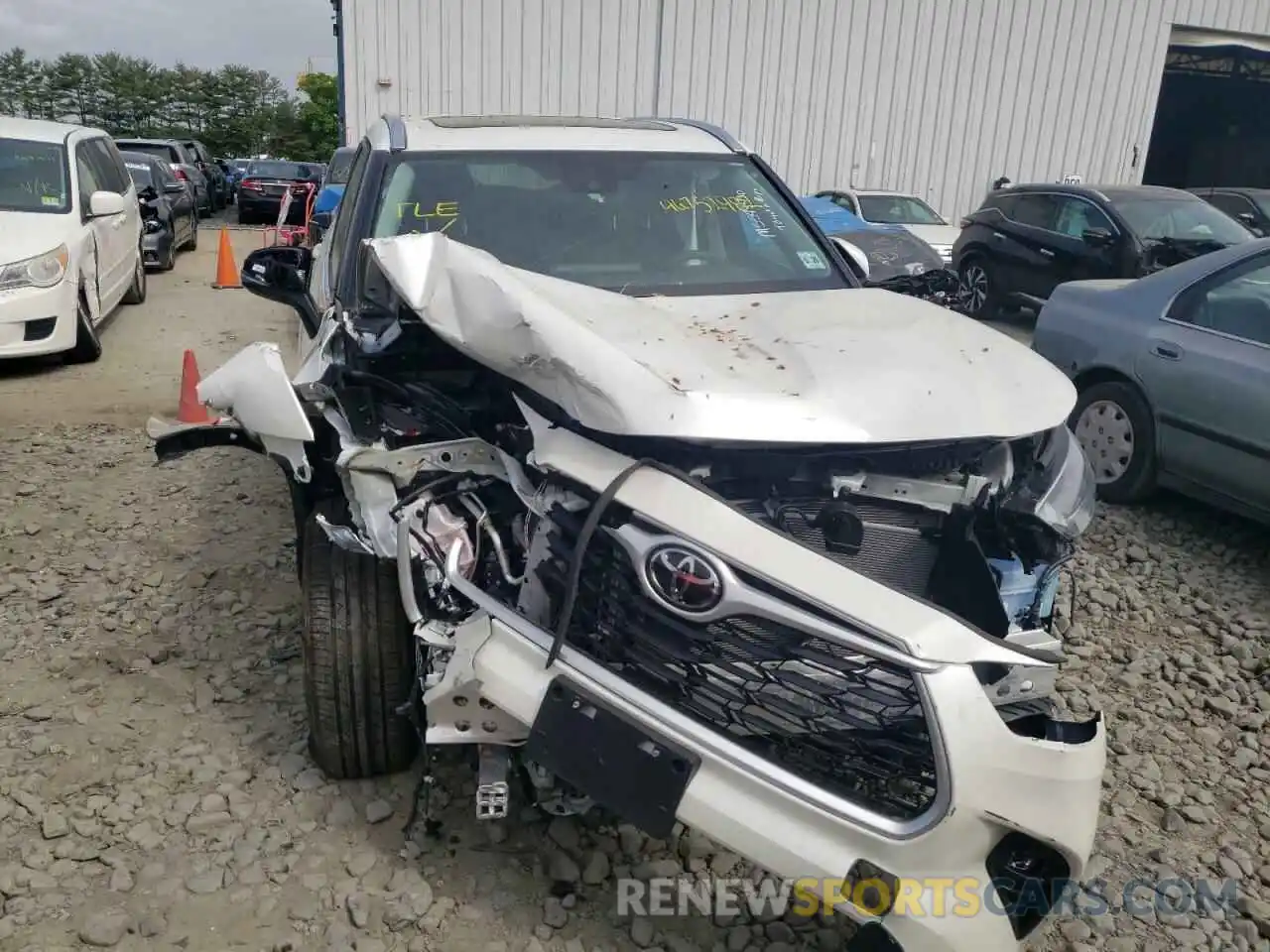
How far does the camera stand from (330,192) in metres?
10.1

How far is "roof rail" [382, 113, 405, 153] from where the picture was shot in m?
3.65

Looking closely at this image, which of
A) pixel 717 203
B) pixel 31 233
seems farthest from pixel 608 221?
pixel 31 233

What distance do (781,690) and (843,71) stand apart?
17.8 m

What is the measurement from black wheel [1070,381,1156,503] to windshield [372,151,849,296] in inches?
86.8

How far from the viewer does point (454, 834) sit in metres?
2.73

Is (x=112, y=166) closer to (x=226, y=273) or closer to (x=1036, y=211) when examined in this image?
(x=226, y=273)

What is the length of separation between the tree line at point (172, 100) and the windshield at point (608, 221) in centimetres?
4862

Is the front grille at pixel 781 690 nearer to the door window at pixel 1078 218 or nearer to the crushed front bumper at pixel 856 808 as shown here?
the crushed front bumper at pixel 856 808

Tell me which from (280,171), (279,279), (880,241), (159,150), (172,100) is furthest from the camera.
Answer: (172,100)

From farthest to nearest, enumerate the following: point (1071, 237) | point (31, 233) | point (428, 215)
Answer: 1. point (1071, 237)
2. point (31, 233)
3. point (428, 215)

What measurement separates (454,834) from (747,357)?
1474mm

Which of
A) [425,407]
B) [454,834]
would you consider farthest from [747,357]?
[454,834]

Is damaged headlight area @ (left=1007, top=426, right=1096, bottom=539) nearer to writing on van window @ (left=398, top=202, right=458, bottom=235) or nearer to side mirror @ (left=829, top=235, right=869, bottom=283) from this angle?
side mirror @ (left=829, top=235, right=869, bottom=283)

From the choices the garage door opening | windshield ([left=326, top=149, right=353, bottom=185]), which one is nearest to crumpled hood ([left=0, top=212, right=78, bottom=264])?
windshield ([left=326, top=149, right=353, bottom=185])
